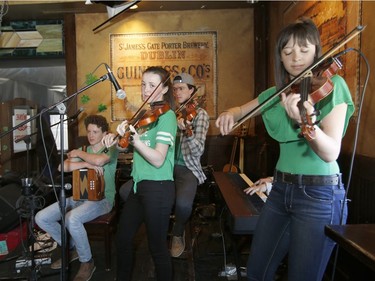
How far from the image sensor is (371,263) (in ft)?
3.06

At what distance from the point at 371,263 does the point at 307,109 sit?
1.57ft

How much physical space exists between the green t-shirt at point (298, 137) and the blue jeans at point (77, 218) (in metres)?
1.86

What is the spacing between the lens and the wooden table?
0.97 meters

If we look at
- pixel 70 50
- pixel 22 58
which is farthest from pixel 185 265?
pixel 22 58

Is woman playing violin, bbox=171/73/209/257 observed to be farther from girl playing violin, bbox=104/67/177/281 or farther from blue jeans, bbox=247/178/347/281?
blue jeans, bbox=247/178/347/281

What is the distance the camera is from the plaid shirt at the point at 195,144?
3.07 meters

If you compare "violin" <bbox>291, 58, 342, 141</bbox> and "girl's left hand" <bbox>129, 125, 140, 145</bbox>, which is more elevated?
"violin" <bbox>291, 58, 342, 141</bbox>

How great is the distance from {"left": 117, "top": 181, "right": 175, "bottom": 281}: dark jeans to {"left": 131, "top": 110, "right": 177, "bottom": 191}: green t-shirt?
0.14 feet

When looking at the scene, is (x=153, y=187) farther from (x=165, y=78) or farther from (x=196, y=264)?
(x=196, y=264)

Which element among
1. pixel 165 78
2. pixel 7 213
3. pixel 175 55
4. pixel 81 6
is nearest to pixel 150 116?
pixel 165 78

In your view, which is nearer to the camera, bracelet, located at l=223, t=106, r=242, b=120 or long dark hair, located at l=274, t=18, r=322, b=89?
long dark hair, located at l=274, t=18, r=322, b=89

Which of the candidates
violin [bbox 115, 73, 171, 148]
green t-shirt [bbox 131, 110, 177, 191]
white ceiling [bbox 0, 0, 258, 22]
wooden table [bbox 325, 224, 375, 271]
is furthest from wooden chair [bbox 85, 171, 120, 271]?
white ceiling [bbox 0, 0, 258, 22]

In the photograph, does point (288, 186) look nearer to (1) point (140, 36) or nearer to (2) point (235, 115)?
(2) point (235, 115)

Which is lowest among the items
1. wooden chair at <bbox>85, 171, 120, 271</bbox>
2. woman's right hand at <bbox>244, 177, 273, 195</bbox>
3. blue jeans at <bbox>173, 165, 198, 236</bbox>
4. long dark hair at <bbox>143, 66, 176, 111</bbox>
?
wooden chair at <bbox>85, 171, 120, 271</bbox>
